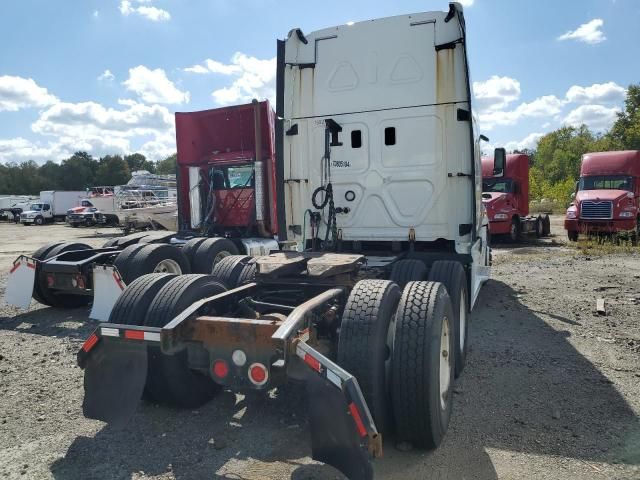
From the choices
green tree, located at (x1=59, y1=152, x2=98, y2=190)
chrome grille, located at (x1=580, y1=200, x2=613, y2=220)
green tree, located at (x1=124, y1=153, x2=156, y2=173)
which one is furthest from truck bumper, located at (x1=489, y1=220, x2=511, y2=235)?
green tree, located at (x1=124, y1=153, x2=156, y2=173)

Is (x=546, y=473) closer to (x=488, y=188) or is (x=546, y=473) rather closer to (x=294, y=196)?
(x=294, y=196)

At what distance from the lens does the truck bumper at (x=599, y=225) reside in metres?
16.1

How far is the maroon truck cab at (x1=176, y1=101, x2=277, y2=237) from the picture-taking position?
999 centimetres

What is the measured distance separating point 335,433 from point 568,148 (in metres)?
82.0

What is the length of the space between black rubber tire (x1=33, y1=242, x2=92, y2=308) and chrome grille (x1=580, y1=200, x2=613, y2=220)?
1519 cm

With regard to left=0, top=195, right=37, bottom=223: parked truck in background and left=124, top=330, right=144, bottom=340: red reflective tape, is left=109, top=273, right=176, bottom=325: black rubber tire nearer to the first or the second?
left=124, top=330, right=144, bottom=340: red reflective tape

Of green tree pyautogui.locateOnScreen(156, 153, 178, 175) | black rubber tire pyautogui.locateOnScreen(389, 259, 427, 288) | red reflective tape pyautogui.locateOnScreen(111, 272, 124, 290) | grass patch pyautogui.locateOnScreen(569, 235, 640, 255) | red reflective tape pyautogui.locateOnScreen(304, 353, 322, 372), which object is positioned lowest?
grass patch pyautogui.locateOnScreen(569, 235, 640, 255)

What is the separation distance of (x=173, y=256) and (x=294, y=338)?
482cm

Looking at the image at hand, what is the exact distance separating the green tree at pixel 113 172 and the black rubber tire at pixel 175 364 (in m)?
74.8

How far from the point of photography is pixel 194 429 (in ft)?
12.3

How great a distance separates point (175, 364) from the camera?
3717 millimetres

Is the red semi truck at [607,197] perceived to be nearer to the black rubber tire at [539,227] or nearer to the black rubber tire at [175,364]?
the black rubber tire at [539,227]

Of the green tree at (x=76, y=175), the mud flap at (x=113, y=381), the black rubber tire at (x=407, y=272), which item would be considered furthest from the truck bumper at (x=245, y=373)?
the green tree at (x=76, y=175)

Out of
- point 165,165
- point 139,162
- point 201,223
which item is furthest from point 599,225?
point 165,165
